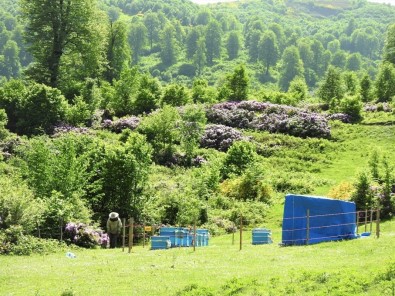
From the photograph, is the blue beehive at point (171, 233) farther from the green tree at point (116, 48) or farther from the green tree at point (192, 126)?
the green tree at point (116, 48)

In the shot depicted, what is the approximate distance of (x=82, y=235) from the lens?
34.1 meters

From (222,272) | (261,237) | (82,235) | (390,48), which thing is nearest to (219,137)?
(82,235)

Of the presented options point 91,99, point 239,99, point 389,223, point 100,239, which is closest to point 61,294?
point 100,239

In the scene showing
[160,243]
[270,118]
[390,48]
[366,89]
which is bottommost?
[160,243]

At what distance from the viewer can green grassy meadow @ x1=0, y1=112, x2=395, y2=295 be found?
18438 mm

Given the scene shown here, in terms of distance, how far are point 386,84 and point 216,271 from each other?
66845 millimetres

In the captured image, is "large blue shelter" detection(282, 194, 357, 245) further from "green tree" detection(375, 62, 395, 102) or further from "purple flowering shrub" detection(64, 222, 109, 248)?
"green tree" detection(375, 62, 395, 102)

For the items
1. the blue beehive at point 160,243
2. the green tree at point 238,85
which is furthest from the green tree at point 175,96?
the blue beehive at point 160,243

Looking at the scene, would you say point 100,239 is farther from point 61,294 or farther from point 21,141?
point 21,141

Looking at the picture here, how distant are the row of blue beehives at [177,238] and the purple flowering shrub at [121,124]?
32.4m

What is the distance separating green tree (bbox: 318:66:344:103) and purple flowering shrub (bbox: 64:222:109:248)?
180 feet

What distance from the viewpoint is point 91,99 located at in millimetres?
70438

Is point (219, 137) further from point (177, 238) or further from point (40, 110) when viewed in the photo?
point (177, 238)

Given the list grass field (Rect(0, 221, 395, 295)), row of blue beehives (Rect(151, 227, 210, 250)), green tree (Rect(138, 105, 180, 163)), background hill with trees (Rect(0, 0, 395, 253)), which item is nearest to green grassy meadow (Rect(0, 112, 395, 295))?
grass field (Rect(0, 221, 395, 295))
